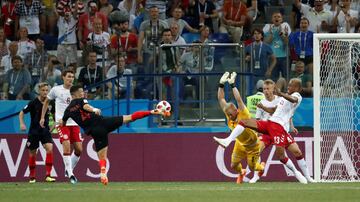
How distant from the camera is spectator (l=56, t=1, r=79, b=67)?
88.5 feet

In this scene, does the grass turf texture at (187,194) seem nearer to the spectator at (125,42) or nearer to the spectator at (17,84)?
the spectator at (17,84)

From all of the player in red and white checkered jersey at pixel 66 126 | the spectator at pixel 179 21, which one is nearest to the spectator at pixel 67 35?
the spectator at pixel 179 21

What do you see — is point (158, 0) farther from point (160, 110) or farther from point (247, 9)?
point (160, 110)

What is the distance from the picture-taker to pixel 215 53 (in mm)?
24562

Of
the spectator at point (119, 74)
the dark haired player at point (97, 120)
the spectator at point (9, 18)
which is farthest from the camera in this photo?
the spectator at point (9, 18)

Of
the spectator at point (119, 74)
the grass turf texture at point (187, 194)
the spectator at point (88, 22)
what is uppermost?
the spectator at point (88, 22)

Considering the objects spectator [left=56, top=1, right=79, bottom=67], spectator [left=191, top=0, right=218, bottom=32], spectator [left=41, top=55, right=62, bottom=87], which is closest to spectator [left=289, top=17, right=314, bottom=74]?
spectator [left=191, top=0, right=218, bottom=32]

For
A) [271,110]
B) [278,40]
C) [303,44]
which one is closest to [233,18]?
[278,40]

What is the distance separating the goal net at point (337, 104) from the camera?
22578 millimetres

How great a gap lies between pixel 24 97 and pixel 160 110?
20.4 feet

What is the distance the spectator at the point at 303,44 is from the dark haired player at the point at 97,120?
5.68m

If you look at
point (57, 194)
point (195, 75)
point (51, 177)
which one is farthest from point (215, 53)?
point (57, 194)

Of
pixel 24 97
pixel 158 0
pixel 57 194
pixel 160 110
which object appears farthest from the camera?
pixel 158 0

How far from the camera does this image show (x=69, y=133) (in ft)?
73.9
